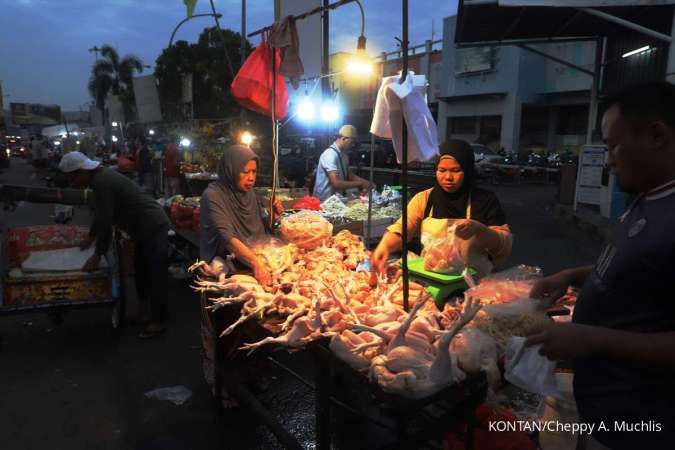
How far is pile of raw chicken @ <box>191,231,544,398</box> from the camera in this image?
1.58 metres

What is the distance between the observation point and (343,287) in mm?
2314

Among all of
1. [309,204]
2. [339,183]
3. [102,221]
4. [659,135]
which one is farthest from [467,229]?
[339,183]

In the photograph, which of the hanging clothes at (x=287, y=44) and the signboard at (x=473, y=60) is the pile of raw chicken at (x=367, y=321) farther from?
the signboard at (x=473, y=60)

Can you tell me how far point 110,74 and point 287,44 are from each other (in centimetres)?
4917

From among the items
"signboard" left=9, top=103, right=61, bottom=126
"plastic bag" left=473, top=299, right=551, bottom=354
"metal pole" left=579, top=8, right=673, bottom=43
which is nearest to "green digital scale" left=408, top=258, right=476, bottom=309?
"plastic bag" left=473, top=299, right=551, bottom=354

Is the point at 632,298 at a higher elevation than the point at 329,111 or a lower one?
lower

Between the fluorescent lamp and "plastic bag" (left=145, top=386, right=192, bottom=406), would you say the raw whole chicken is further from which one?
the fluorescent lamp

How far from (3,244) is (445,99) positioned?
2805 cm

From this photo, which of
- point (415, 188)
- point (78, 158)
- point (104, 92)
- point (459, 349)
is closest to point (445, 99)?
point (415, 188)

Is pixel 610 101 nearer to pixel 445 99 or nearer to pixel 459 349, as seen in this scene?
pixel 459 349

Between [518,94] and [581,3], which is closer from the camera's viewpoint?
[581,3]

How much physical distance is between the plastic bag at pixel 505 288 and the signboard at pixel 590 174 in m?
9.24

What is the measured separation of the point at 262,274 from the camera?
2699 millimetres

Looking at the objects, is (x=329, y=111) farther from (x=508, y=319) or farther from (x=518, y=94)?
(x=518, y=94)
